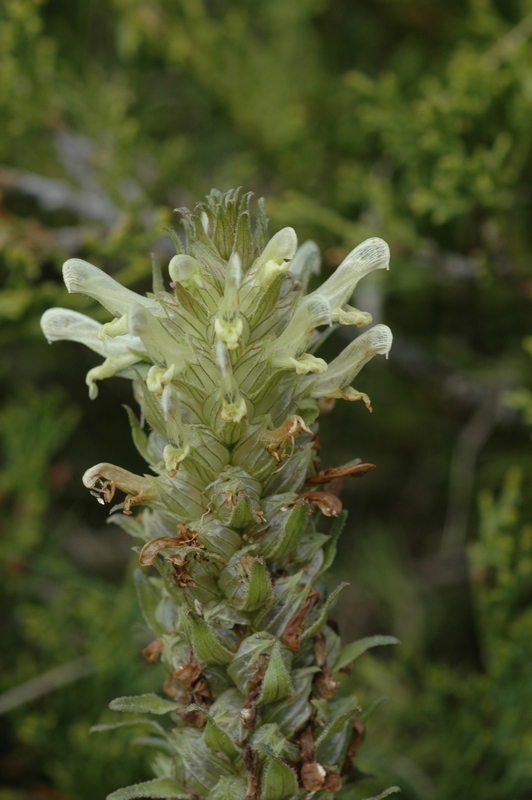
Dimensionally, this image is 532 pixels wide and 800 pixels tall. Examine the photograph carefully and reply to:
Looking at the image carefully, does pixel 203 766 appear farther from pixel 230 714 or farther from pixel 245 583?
pixel 245 583

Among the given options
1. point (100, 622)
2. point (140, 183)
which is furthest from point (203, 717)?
point (140, 183)

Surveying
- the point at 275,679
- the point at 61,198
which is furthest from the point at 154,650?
the point at 61,198

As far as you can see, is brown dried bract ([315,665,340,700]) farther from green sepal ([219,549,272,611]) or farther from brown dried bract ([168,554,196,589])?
brown dried bract ([168,554,196,589])

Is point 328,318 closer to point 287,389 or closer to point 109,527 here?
point 287,389

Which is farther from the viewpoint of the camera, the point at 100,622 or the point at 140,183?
the point at 140,183

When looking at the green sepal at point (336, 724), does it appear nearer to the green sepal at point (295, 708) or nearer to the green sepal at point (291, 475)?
the green sepal at point (295, 708)

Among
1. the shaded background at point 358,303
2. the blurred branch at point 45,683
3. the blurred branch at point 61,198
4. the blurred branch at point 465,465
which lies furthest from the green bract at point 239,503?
the blurred branch at point 61,198
